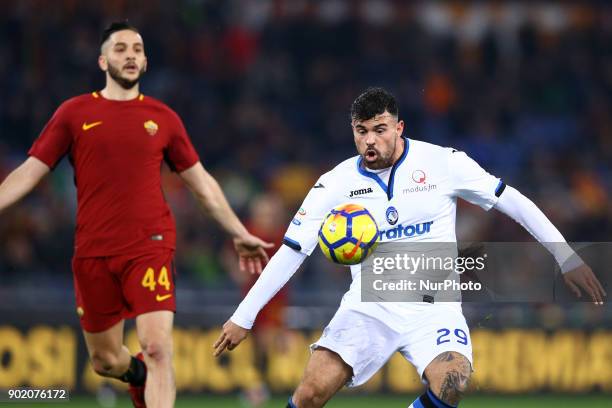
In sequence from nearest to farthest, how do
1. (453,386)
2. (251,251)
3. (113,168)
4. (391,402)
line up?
(453,386) → (113,168) → (251,251) → (391,402)

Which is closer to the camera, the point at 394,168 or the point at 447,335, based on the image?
the point at 447,335

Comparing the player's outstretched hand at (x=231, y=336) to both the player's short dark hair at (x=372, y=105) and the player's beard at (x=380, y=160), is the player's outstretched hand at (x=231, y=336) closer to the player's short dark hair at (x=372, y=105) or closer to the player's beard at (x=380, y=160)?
the player's beard at (x=380, y=160)

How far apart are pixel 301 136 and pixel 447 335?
11128mm

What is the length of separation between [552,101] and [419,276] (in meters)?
12.8

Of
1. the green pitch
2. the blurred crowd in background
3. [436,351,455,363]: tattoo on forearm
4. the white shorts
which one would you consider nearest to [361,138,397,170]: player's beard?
the white shorts

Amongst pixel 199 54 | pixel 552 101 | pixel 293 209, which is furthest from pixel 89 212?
pixel 552 101

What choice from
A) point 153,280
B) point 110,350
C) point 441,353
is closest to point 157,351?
point 153,280

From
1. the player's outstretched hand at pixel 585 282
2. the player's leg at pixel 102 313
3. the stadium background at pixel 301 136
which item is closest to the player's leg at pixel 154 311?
the player's leg at pixel 102 313

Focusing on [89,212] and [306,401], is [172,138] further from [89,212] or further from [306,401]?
[306,401]

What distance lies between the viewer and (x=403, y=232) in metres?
6.96

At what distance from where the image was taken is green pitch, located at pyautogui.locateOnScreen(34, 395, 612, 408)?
39.5 ft

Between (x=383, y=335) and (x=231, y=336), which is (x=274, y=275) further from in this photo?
(x=383, y=335)

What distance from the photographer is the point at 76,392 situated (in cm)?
1241

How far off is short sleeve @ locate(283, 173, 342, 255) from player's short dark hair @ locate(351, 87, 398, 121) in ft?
1.58
